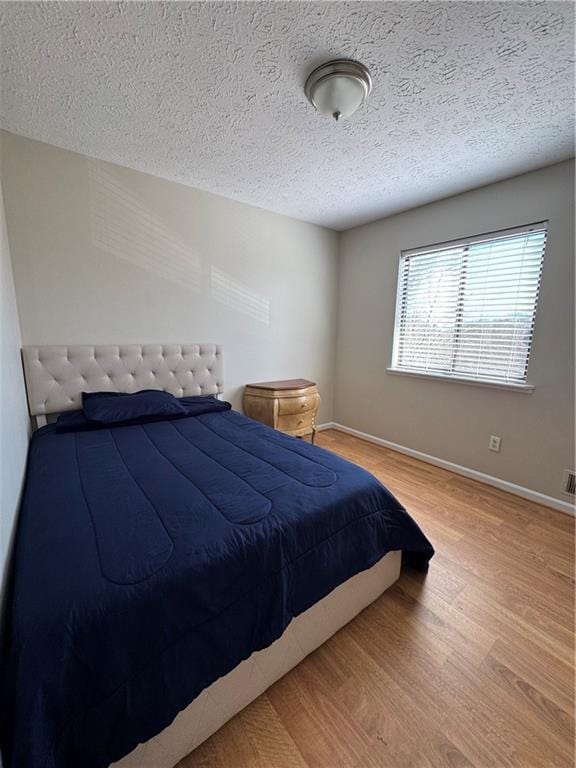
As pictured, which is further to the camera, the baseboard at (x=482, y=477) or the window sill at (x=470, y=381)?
the window sill at (x=470, y=381)

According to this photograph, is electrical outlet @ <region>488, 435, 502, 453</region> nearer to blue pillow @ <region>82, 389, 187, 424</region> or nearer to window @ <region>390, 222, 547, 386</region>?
window @ <region>390, 222, 547, 386</region>

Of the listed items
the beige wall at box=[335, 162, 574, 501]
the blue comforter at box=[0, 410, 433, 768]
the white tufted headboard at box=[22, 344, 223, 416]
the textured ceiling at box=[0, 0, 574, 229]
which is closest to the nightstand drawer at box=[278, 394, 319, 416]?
the white tufted headboard at box=[22, 344, 223, 416]

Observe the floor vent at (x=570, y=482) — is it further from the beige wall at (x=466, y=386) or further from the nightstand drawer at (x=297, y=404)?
the nightstand drawer at (x=297, y=404)

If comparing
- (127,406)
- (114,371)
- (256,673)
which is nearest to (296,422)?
(127,406)

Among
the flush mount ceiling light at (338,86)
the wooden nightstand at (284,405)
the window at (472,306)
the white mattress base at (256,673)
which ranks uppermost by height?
the flush mount ceiling light at (338,86)

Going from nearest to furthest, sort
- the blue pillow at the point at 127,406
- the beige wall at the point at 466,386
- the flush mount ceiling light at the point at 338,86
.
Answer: the flush mount ceiling light at the point at 338,86 < the blue pillow at the point at 127,406 < the beige wall at the point at 466,386

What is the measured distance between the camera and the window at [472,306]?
234 centimetres

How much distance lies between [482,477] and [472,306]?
146 cm

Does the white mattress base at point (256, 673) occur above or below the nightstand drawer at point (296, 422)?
below

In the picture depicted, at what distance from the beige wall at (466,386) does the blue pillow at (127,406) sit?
7.11ft

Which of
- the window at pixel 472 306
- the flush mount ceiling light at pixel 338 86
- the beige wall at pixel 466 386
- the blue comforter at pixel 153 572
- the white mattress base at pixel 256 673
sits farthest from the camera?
the window at pixel 472 306

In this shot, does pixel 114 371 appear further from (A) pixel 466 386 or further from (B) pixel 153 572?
(A) pixel 466 386

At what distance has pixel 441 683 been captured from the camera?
3.82ft

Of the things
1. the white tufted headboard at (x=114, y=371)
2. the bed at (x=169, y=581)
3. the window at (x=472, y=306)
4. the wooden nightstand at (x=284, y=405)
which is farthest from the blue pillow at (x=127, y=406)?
the window at (x=472, y=306)
